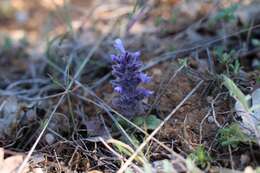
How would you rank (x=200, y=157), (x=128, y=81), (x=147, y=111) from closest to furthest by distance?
(x=200, y=157) → (x=128, y=81) → (x=147, y=111)

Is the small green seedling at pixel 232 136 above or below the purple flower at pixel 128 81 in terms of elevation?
below

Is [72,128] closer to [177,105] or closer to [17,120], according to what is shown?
[17,120]

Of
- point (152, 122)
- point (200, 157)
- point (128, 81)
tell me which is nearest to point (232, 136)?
point (200, 157)

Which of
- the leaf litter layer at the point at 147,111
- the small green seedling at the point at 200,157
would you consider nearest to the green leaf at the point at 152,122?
the leaf litter layer at the point at 147,111

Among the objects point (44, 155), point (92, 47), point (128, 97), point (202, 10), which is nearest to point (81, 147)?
point (44, 155)

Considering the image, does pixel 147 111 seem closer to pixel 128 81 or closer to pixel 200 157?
pixel 128 81

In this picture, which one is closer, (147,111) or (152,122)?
(152,122)

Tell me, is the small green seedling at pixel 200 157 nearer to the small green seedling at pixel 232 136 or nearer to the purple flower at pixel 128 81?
the small green seedling at pixel 232 136
